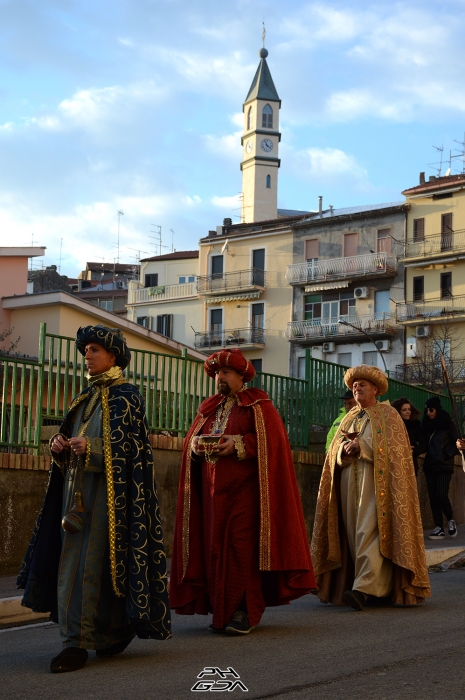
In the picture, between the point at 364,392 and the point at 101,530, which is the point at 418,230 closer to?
the point at 364,392

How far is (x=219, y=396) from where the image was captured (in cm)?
916

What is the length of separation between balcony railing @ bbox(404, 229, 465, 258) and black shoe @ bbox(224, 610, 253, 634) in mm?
53859

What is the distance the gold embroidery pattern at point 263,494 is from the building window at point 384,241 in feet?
183

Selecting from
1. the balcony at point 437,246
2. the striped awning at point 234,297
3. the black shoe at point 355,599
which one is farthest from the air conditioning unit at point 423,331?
the black shoe at point 355,599

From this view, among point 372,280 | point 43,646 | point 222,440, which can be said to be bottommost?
point 43,646

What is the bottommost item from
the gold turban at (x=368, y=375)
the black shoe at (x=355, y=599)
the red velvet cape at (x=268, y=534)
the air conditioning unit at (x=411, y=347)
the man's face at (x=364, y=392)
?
the black shoe at (x=355, y=599)

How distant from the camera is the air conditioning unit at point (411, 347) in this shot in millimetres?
61906

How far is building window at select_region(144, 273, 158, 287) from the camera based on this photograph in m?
77.8

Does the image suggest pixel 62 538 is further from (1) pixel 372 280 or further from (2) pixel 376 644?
(1) pixel 372 280

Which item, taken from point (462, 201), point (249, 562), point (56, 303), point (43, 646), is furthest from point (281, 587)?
point (462, 201)

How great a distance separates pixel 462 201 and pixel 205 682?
57.2m

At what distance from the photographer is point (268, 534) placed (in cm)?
862

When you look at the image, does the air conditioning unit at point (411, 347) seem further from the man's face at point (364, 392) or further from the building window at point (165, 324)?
the man's face at point (364, 392)

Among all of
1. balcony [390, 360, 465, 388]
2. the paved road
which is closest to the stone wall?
the paved road
